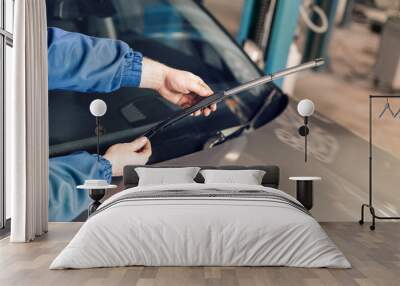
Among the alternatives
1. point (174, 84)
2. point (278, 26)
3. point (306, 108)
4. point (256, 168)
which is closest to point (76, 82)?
point (174, 84)

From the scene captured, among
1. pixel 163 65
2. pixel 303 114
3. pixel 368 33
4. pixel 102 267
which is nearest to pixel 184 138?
pixel 163 65

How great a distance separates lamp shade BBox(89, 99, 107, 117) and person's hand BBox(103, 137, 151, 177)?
54 cm

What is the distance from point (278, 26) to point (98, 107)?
246cm

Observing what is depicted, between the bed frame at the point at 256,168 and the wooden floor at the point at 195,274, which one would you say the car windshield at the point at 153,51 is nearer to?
the bed frame at the point at 256,168

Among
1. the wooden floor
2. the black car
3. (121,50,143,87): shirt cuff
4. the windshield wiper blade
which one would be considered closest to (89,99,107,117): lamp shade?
the black car

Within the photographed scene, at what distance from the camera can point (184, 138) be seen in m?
8.04

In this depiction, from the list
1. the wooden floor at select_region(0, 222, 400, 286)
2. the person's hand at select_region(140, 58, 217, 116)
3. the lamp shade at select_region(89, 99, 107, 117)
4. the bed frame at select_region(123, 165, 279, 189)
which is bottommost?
the wooden floor at select_region(0, 222, 400, 286)

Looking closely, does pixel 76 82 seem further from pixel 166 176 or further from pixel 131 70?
pixel 166 176

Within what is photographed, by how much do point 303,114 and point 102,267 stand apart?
3737 millimetres

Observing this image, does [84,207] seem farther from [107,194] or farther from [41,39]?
[41,39]

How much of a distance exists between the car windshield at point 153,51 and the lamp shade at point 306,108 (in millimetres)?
557

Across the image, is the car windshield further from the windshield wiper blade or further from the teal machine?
the teal machine

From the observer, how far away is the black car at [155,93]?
26.4 ft

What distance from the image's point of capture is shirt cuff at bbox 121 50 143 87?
8.11 metres
